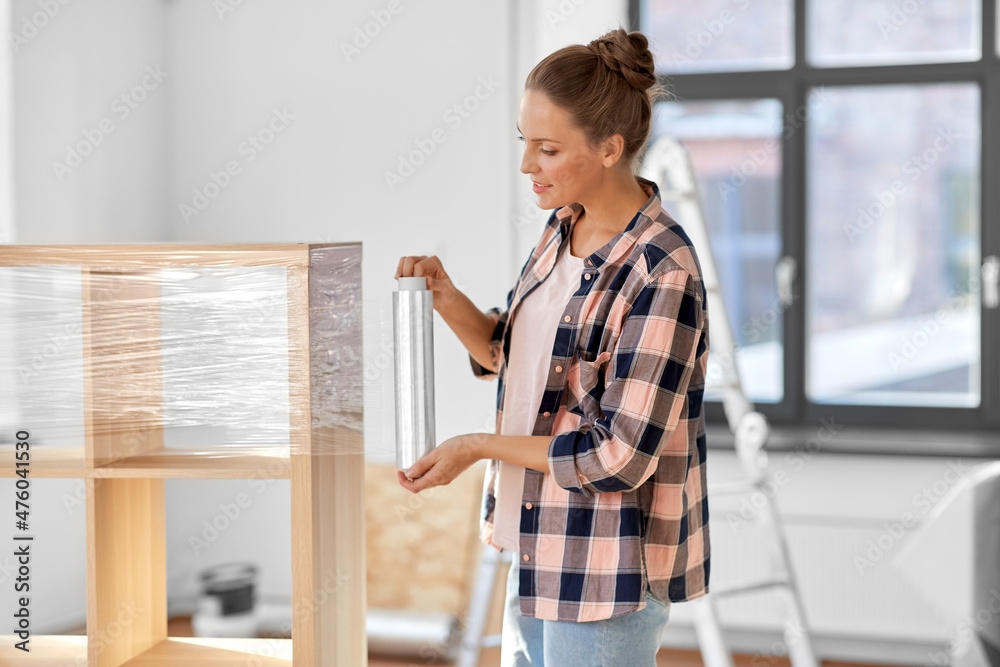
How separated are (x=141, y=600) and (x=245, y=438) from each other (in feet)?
1.05

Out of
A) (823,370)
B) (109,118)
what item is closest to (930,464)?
(823,370)

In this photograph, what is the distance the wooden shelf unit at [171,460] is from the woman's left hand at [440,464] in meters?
0.14

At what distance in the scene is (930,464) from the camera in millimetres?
3045

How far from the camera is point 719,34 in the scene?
10.9ft

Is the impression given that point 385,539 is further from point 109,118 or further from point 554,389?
point 554,389

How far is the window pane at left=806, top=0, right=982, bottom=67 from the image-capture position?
317 centimetres

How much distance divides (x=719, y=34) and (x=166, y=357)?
8.57 feet

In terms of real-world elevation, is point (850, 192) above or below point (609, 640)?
above

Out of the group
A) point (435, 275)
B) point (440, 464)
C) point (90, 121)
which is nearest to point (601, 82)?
point (435, 275)

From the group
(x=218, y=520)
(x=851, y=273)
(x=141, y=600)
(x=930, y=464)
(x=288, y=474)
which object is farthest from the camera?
(x=218, y=520)
